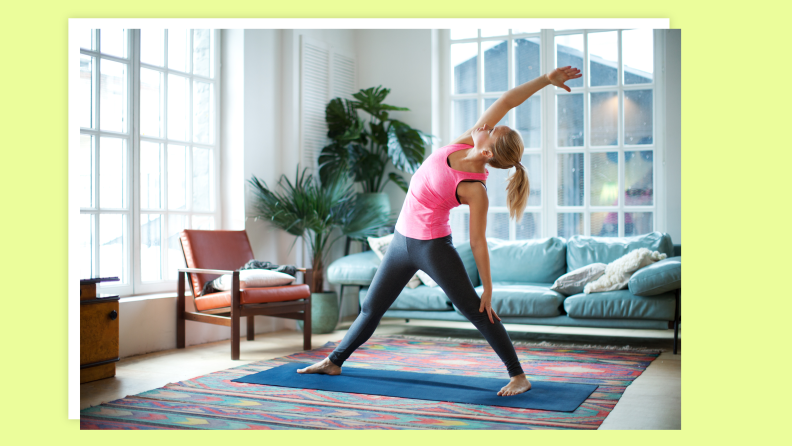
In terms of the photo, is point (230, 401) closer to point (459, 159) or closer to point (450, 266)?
point (450, 266)

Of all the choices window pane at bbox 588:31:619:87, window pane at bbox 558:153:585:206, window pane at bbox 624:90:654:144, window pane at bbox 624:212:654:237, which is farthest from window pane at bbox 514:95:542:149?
window pane at bbox 624:212:654:237

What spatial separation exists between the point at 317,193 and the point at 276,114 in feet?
3.12

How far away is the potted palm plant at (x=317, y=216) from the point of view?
209 inches

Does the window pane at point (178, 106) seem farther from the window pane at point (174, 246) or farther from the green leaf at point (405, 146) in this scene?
the green leaf at point (405, 146)

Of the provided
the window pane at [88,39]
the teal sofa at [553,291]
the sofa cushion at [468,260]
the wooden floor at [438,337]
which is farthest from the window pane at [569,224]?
the window pane at [88,39]

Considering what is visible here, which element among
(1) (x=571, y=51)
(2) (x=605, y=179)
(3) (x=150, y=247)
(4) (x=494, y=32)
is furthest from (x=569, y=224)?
(3) (x=150, y=247)

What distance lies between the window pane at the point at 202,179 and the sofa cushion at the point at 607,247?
2.89 metres

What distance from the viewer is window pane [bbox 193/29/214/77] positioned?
5.38 metres

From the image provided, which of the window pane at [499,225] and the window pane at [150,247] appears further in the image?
the window pane at [499,225]

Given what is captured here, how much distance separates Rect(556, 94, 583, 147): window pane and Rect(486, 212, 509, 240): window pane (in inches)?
33.5

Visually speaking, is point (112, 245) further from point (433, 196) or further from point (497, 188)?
point (497, 188)

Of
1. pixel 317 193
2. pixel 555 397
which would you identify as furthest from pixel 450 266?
pixel 317 193

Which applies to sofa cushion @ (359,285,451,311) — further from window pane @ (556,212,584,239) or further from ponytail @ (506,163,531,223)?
ponytail @ (506,163,531,223)

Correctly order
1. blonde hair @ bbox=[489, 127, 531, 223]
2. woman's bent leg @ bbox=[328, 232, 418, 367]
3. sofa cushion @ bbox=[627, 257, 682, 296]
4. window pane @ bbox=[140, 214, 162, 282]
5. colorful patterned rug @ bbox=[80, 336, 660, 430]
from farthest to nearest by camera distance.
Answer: window pane @ bbox=[140, 214, 162, 282]
sofa cushion @ bbox=[627, 257, 682, 296]
woman's bent leg @ bbox=[328, 232, 418, 367]
blonde hair @ bbox=[489, 127, 531, 223]
colorful patterned rug @ bbox=[80, 336, 660, 430]
